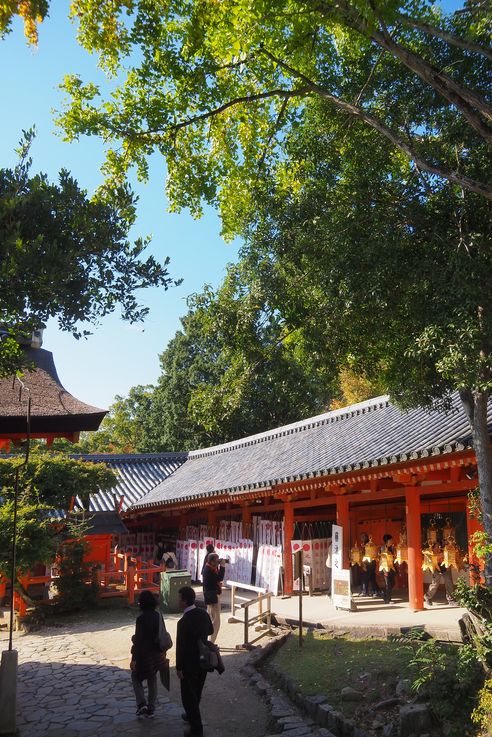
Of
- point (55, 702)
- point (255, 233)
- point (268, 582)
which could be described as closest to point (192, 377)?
point (268, 582)

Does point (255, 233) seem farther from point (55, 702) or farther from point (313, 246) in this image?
point (55, 702)

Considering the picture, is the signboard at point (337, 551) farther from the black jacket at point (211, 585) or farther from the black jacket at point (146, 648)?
the black jacket at point (146, 648)

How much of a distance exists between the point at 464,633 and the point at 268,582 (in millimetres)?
9162

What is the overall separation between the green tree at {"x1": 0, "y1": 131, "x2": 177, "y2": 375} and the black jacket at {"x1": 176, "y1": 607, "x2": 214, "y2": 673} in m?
3.27

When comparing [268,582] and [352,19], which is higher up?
[352,19]

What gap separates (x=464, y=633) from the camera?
7223mm

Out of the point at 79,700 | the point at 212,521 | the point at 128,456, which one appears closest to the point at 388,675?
the point at 79,700

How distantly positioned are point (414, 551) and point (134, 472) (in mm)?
17581

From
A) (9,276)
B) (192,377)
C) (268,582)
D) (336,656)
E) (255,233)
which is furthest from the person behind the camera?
(192,377)

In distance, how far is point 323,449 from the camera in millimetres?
15812

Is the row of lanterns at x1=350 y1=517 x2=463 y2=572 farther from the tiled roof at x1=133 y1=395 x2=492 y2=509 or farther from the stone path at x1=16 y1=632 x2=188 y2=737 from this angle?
the stone path at x1=16 y1=632 x2=188 y2=737

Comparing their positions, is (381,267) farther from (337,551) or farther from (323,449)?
(323,449)

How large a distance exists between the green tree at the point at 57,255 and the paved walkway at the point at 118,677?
4051 millimetres

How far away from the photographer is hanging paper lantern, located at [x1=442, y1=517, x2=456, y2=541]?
1279 cm
